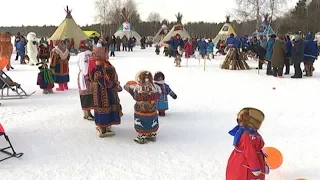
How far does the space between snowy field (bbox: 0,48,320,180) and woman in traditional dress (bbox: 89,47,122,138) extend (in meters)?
0.35

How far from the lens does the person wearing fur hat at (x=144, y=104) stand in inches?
191

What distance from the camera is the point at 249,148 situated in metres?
3.04

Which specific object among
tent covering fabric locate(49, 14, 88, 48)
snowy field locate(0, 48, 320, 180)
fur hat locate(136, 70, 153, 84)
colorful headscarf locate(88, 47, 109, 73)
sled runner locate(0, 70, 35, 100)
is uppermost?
tent covering fabric locate(49, 14, 88, 48)

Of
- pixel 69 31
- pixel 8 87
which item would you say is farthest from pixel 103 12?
pixel 8 87

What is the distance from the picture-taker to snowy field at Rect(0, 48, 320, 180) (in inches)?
158

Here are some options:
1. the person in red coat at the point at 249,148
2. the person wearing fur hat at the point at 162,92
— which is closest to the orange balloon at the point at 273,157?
the person in red coat at the point at 249,148

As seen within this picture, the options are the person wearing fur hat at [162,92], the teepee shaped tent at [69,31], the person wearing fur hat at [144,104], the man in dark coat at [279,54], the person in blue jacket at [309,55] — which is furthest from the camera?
the teepee shaped tent at [69,31]

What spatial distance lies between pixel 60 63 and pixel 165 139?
471 cm

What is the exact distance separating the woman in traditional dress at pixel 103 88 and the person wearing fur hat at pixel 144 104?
33cm

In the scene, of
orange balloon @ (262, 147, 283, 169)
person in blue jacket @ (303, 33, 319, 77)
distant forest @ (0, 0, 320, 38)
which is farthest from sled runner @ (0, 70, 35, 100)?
distant forest @ (0, 0, 320, 38)

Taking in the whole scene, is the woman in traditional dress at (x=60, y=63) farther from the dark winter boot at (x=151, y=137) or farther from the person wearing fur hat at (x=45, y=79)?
the dark winter boot at (x=151, y=137)

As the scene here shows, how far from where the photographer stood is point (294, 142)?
195 inches

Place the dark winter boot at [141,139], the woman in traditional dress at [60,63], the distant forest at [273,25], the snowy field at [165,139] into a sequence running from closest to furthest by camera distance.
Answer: the snowy field at [165,139] → the dark winter boot at [141,139] → the woman in traditional dress at [60,63] → the distant forest at [273,25]

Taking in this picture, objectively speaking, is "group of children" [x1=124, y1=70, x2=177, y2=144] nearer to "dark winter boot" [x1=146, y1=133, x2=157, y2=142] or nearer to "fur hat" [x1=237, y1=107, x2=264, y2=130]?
"dark winter boot" [x1=146, y1=133, x2=157, y2=142]
